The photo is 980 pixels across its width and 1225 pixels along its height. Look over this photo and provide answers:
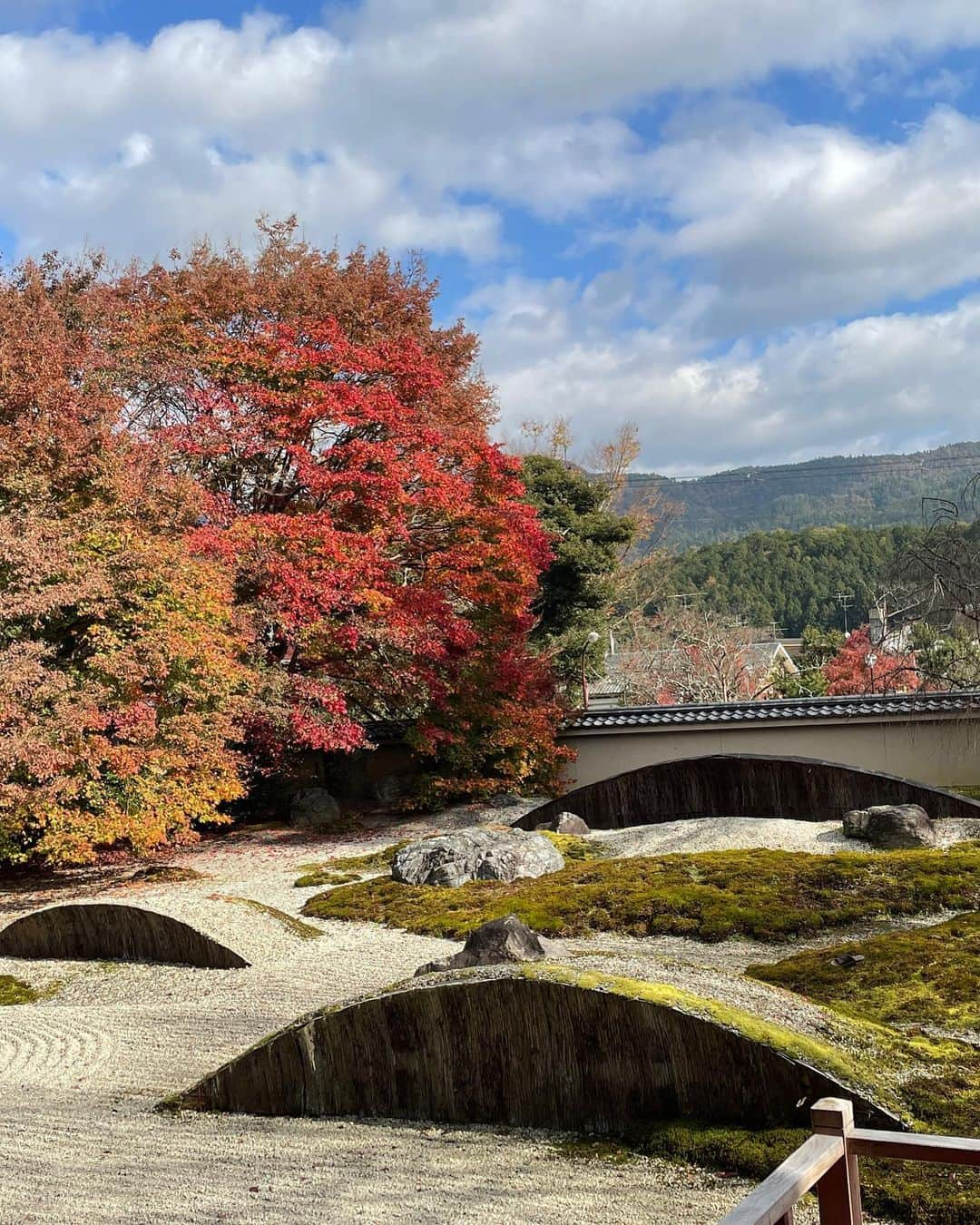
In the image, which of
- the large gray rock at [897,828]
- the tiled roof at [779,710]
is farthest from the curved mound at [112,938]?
the tiled roof at [779,710]

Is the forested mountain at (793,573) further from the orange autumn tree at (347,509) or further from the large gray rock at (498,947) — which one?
the large gray rock at (498,947)

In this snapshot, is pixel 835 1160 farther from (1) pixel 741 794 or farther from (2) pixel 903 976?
(1) pixel 741 794

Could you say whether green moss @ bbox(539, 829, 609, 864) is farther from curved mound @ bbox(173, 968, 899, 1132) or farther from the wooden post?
the wooden post

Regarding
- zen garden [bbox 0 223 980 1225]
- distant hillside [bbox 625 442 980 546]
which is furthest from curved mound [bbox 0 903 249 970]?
distant hillside [bbox 625 442 980 546]

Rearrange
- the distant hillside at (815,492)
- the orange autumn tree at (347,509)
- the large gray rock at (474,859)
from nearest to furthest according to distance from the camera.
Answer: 1. the large gray rock at (474,859)
2. the orange autumn tree at (347,509)
3. the distant hillside at (815,492)

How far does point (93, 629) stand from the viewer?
40.2 feet

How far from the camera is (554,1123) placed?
4.68 metres

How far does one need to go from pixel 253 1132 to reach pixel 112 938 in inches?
183

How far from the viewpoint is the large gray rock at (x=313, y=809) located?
17.2 m

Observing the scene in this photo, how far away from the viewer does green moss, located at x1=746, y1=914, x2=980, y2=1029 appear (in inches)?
216

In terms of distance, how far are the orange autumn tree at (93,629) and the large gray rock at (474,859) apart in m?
3.20

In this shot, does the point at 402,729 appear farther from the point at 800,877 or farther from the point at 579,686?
the point at 800,877

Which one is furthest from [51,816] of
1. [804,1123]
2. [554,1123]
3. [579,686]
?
[579,686]

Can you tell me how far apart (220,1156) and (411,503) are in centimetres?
1274
